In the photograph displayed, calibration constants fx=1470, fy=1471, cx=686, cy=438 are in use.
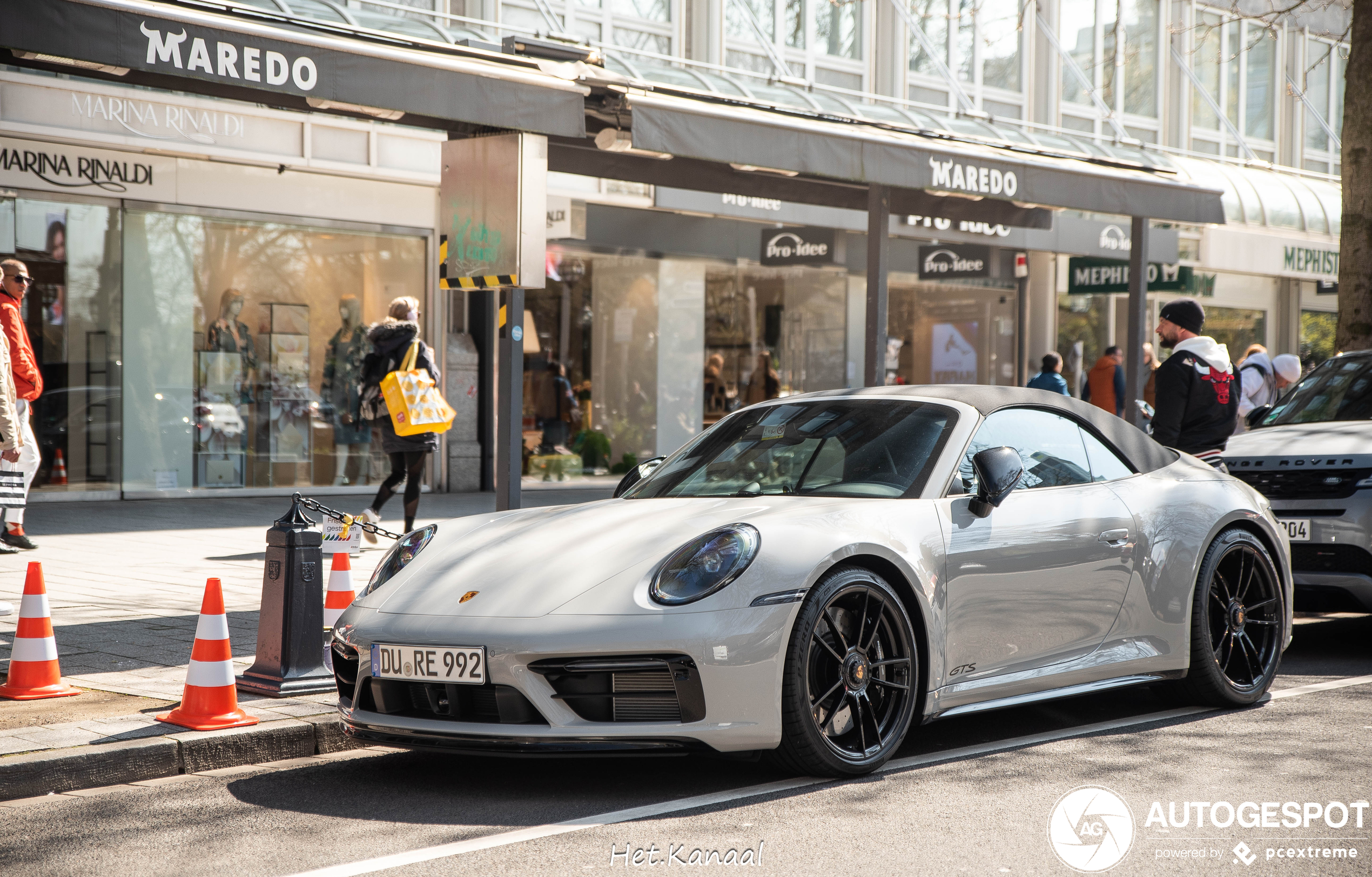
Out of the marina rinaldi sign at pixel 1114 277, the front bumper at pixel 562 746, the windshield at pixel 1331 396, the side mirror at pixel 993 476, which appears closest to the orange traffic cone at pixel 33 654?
the front bumper at pixel 562 746

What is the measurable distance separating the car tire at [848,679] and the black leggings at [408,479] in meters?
6.37

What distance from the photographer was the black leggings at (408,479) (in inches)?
426

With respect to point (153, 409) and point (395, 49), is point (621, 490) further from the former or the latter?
point (153, 409)

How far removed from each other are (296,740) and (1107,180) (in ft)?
26.9

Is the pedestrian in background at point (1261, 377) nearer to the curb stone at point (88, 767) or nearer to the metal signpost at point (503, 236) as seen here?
the metal signpost at point (503, 236)

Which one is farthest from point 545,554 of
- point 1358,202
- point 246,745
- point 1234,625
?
point 1358,202

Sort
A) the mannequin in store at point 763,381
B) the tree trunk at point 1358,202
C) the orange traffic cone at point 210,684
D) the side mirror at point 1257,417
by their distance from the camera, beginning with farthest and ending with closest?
the mannequin in store at point 763,381 → the tree trunk at point 1358,202 → the side mirror at point 1257,417 → the orange traffic cone at point 210,684

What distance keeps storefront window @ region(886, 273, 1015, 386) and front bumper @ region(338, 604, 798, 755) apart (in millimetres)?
18853

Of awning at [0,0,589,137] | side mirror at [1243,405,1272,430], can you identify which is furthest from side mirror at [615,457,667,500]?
side mirror at [1243,405,1272,430]

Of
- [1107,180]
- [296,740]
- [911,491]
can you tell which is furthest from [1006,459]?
[1107,180]

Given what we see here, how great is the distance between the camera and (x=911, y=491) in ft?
17.0

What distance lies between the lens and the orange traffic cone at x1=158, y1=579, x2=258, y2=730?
17.2 ft

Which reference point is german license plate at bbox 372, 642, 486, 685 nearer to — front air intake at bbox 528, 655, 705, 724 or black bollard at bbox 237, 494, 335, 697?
front air intake at bbox 528, 655, 705, 724

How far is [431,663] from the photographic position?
461 cm
